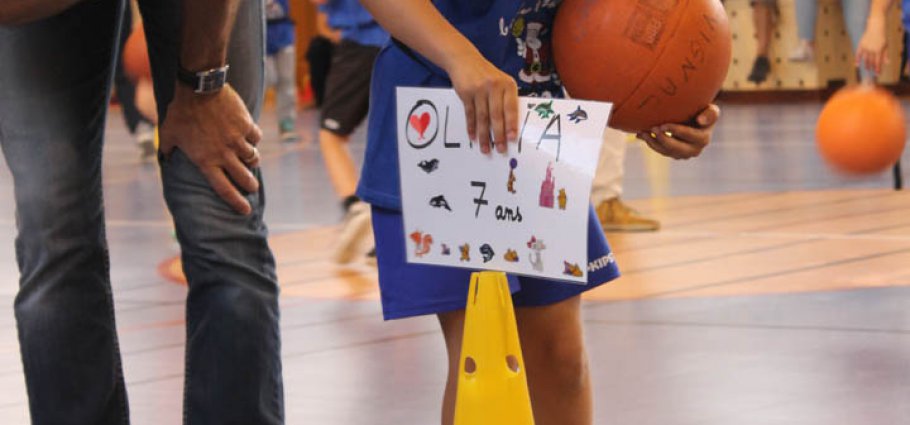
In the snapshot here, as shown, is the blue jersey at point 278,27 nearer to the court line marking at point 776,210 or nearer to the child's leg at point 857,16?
the child's leg at point 857,16

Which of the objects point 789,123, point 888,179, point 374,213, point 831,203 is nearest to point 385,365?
point 374,213

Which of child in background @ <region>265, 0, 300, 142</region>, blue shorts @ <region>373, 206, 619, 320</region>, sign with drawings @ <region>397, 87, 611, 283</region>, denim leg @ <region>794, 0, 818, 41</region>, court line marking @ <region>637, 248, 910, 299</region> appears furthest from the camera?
child in background @ <region>265, 0, 300, 142</region>

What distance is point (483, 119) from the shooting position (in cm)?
273

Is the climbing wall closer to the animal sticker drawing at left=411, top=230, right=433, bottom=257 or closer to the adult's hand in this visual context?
the adult's hand

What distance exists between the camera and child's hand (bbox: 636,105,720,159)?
3.01 m

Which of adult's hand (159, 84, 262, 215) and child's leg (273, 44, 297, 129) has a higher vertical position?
adult's hand (159, 84, 262, 215)

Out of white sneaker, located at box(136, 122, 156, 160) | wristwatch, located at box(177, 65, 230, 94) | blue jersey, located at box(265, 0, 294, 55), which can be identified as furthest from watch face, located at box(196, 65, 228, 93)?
blue jersey, located at box(265, 0, 294, 55)

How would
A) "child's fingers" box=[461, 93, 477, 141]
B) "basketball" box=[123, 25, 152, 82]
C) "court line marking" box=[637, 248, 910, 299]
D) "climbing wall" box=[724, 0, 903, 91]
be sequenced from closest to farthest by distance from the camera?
"child's fingers" box=[461, 93, 477, 141] < "court line marking" box=[637, 248, 910, 299] < "basketball" box=[123, 25, 152, 82] < "climbing wall" box=[724, 0, 903, 91]

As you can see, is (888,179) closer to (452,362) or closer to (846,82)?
(452,362)

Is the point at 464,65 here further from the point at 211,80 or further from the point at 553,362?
the point at 553,362

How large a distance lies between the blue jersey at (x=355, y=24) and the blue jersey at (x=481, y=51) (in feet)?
13.7

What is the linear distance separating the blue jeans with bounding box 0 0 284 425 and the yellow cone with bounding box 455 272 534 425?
45 centimetres

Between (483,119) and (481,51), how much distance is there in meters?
0.37

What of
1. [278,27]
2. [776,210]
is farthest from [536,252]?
[278,27]
